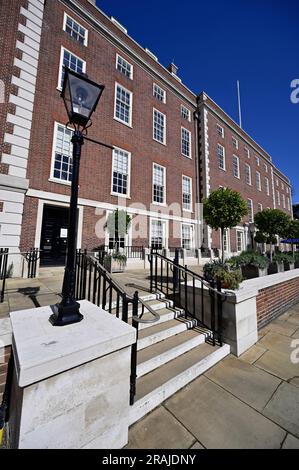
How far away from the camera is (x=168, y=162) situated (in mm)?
14281

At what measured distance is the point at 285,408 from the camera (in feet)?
7.59

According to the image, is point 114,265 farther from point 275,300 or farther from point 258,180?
point 258,180

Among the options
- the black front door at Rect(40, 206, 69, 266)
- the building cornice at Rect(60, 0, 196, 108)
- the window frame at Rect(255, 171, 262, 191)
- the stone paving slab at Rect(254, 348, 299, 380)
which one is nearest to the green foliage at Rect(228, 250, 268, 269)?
the stone paving slab at Rect(254, 348, 299, 380)

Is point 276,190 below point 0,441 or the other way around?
the other way around

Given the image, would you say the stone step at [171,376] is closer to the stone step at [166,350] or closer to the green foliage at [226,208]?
the stone step at [166,350]

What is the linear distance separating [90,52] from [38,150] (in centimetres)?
703

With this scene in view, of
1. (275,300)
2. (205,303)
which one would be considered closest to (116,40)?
(205,303)

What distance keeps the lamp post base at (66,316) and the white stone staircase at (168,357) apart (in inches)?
44.2

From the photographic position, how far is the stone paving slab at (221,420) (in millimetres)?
1894

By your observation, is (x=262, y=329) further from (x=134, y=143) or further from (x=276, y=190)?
(x=276, y=190)

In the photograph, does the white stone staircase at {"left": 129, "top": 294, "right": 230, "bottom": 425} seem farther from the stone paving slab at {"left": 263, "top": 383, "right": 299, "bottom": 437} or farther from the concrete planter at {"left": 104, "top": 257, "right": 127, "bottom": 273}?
the concrete planter at {"left": 104, "top": 257, "right": 127, "bottom": 273}

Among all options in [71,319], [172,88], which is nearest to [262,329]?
[71,319]

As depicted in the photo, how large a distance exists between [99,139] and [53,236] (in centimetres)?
564

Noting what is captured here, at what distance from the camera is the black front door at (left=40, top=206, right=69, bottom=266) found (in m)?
9.29
